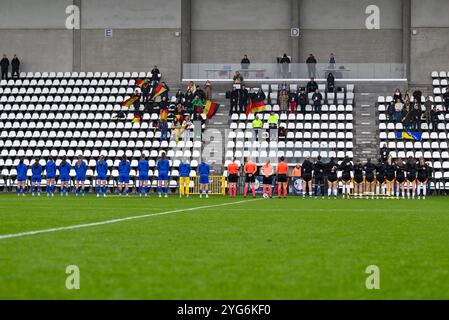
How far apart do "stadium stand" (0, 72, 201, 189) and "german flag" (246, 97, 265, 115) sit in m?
3.70

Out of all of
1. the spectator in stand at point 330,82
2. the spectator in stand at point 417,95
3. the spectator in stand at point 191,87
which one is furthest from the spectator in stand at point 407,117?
the spectator in stand at point 191,87

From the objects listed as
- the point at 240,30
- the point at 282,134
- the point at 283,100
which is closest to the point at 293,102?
the point at 283,100

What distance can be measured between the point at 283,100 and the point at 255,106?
155cm

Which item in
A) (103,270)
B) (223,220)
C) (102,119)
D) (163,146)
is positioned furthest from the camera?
(102,119)

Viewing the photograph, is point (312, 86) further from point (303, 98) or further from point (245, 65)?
point (245, 65)

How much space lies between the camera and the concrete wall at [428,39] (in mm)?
47781

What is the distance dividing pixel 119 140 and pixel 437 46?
19.4m

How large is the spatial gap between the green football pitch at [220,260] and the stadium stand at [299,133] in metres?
27.1

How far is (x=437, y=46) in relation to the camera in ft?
158

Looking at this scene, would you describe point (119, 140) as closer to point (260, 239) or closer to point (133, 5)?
point (133, 5)

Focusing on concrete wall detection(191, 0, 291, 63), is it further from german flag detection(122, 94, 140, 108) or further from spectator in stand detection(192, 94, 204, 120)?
spectator in stand detection(192, 94, 204, 120)

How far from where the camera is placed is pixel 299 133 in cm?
4244

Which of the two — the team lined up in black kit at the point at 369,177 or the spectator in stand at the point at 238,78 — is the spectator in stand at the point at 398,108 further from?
the spectator in stand at the point at 238,78
